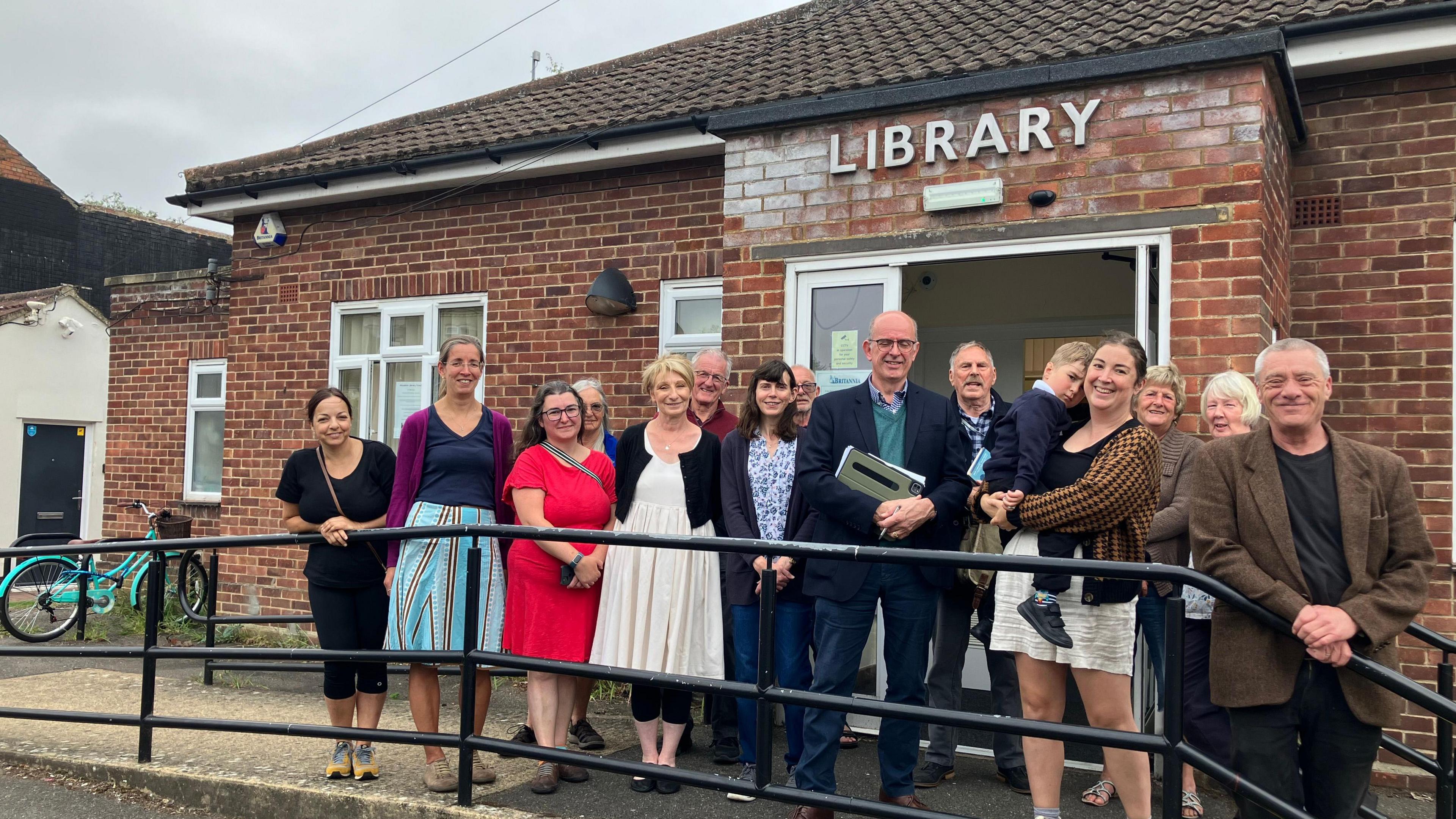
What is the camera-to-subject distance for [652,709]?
4172 mm

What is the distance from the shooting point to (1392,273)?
5320 mm

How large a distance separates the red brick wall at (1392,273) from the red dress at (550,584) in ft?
12.4

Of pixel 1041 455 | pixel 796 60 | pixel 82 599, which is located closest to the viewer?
pixel 1041 455

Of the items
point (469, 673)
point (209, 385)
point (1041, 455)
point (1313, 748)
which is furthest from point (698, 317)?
point (209, 385)

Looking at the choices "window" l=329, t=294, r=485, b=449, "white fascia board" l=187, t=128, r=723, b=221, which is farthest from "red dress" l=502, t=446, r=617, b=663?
"window" l=329, t=294, r=485, b=449

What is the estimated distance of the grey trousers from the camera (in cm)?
444

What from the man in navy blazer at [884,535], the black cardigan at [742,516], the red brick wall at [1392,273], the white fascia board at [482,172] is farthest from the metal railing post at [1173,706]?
the white fascia board at [482,172]

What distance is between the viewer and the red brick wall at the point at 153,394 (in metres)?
10.3

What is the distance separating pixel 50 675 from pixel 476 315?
362 centimetres

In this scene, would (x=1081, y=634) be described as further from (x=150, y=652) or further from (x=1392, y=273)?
(x=150, y=652)

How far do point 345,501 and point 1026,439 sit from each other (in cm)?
269

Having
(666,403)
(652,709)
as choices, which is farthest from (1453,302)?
(652,709)

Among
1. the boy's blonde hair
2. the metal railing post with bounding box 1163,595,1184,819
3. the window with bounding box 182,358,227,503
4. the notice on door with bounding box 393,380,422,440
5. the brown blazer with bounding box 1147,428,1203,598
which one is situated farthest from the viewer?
the window with bounding box 182,358,227,503

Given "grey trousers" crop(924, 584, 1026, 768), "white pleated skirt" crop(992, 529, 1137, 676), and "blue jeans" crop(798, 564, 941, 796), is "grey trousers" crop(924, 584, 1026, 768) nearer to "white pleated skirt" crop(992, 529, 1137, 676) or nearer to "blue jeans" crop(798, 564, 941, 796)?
"blue jeans" crop(798, 564, 941, 796)
